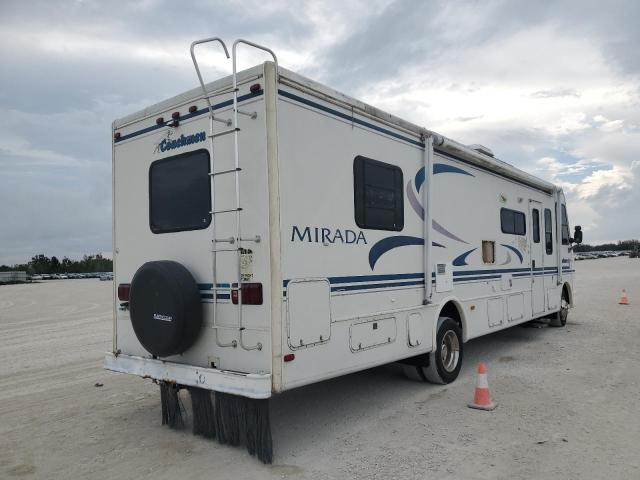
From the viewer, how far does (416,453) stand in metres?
4.38

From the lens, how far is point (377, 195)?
5.42 m

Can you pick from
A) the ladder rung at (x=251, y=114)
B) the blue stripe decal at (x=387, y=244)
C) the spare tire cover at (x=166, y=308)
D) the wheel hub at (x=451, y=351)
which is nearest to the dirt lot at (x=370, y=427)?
the wheel hub at (x=451, y=351)

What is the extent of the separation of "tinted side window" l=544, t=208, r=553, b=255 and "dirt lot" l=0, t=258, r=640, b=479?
2.28 m

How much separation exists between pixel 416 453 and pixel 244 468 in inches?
55.0

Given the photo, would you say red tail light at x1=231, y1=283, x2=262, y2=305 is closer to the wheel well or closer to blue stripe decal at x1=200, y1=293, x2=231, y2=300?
blue stripe decal at x1=200, y1=293, x2=231, y2=300

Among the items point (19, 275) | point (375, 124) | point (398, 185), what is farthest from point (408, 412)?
point (19, 275)

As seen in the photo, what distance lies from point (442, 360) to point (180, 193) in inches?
144

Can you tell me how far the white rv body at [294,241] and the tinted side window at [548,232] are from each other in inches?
153

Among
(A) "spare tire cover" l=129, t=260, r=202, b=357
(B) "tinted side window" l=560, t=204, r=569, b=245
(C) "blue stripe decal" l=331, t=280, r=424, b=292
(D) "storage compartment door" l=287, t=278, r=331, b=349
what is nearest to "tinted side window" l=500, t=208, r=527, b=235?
(B) "tinted side window" l=560, t=204, r=569, b=245

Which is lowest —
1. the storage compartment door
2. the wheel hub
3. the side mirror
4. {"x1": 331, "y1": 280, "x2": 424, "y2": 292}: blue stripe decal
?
the wheel hub

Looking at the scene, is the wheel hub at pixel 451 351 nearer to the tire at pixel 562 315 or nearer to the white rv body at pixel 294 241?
the white rv body at pixel 294 241

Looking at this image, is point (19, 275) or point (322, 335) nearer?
point (322, 335)

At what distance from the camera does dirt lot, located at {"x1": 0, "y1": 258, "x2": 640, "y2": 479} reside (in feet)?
13.6

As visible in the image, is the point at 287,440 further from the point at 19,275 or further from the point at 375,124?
the point at 19,275
